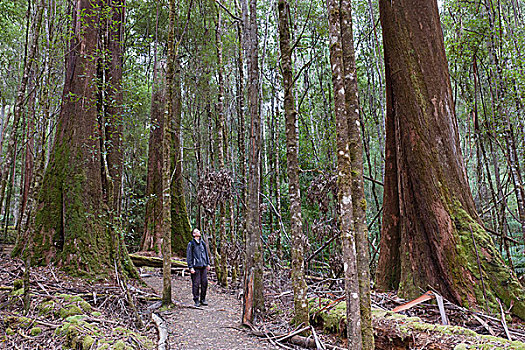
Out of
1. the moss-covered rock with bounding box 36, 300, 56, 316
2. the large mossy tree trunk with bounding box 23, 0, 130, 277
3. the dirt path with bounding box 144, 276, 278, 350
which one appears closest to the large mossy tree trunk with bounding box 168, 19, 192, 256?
the dirt path with bounding box 144, 276, 278, 350

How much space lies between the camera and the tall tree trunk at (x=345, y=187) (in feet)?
9.42

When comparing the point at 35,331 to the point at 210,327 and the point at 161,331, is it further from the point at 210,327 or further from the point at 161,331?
the point at 210,327

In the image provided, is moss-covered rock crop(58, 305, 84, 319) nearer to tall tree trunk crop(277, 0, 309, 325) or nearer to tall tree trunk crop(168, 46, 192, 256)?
tall tree trunk crop(277, 0, 309, 325)

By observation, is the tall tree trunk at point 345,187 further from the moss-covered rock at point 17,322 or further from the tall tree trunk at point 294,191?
the moss-covered rock at point 17,322

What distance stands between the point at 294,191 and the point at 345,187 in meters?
2.07

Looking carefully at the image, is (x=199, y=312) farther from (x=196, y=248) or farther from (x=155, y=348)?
(x=155, y=348)

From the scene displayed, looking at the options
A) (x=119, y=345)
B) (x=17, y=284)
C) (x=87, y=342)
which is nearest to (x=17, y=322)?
(x=87, y=342)

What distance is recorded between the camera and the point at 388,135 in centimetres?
628

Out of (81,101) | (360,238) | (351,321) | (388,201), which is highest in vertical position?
(81,101)

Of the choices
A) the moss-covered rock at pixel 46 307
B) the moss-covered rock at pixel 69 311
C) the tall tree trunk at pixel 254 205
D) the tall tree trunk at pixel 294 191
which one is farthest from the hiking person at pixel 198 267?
the tall tree trunk at pixel 294 191

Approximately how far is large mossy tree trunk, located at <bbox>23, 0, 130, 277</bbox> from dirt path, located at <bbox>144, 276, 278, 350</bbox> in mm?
1769

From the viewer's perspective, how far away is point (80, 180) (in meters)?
7.02

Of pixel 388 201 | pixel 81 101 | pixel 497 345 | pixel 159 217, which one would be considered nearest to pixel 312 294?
pixel 388 201

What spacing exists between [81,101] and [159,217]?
5.96m
